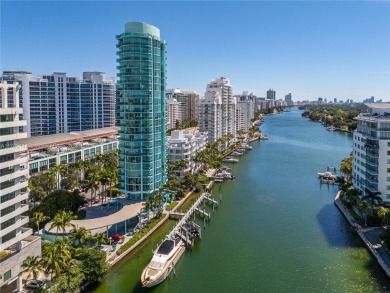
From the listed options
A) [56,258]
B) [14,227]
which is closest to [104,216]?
[14,227]

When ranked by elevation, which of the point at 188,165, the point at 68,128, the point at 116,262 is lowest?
the point at 116,262

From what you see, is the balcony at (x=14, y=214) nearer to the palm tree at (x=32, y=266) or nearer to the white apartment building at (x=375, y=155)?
the palm tree at (x=32, y=266)

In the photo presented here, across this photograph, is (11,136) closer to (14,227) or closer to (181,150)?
(14,227)

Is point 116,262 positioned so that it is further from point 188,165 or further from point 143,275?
point 188,165

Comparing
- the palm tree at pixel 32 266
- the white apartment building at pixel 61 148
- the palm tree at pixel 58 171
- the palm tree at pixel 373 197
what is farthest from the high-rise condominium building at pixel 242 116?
the palm tree at pixel 32 266

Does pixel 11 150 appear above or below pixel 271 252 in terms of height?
above

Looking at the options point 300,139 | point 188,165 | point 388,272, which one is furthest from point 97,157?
point 300,139

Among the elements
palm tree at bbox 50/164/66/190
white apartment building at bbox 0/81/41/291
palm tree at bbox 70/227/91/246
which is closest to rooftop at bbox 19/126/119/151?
palm tree at bbox 50/164/66/190
